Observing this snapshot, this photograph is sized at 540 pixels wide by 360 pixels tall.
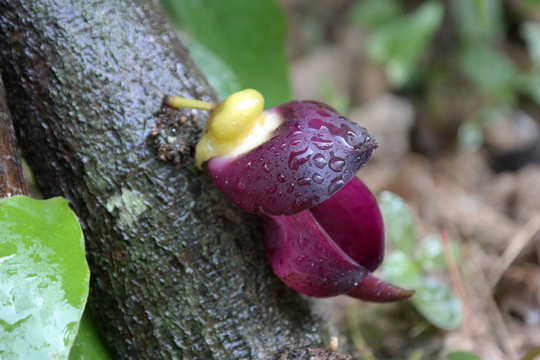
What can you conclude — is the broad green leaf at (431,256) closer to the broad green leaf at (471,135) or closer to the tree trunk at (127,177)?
the tree trunk at (127,177)

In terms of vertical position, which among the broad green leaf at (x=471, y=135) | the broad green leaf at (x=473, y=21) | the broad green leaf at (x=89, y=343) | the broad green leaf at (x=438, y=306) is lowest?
the broad green leaf at (x=471, y=135)

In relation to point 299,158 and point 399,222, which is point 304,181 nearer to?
point 299,158

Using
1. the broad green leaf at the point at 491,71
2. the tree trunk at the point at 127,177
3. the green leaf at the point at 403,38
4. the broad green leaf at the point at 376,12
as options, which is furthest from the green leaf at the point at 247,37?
the broad green leaf at the point at 376,12

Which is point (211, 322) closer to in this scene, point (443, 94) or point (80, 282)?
point (80, 282)

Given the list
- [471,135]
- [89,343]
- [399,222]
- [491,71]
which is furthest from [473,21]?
[89,343]

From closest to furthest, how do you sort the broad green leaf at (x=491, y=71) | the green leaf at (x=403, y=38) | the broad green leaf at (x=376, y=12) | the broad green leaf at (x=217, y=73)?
the broad green leaf at (x=217, y=73) < the green leaf at (x=403, y=38) < the broad green leaf at (x=491, y=71) < the broad green leaf at (x=376, y=12)

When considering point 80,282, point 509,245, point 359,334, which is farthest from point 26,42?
point 509,245
